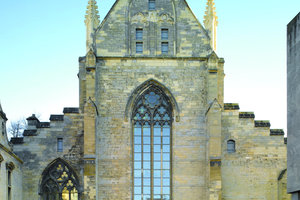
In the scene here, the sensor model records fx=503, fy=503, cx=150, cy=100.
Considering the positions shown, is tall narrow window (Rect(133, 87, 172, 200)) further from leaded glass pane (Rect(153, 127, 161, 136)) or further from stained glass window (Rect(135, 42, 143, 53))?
stained glass window (Rect(135, 42, 143, 53))

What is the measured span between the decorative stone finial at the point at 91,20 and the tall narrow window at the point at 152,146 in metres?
4.07

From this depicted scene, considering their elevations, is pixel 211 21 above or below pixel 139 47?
above

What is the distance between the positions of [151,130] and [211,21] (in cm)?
668

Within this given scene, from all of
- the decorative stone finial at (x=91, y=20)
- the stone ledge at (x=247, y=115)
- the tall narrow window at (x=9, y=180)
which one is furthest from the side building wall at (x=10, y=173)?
the stone ledge at (x=247, y=115)

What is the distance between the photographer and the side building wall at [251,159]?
25.7m

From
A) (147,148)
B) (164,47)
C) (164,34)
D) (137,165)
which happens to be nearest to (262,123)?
(147,148)

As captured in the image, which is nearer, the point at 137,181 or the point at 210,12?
the point at 137,181

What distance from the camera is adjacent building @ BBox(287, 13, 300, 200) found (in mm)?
15797

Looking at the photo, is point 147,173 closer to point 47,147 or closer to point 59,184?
point 59,184

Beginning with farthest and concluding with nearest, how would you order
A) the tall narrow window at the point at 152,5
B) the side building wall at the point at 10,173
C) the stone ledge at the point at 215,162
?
the tall narrow window at the point at 152,5 < the stone ledge at the point at 215,162 < the side building wall at the point at 10,173

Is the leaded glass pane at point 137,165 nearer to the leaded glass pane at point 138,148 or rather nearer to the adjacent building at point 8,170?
the leaded glass pane at point 138,148

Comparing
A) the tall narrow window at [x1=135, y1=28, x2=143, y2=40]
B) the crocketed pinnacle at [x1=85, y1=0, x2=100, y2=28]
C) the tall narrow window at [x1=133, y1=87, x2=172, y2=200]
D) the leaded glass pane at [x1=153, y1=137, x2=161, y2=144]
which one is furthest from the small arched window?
the crocketed pinnacle at [x1=85, y1=0, x2=100, y2=28]

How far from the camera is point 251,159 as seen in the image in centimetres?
2602

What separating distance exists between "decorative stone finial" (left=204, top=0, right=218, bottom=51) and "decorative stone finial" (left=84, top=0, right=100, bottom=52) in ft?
19.4
